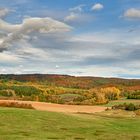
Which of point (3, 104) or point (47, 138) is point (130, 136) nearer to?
point (47, 138)

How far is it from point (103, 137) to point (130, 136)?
90.2 inches

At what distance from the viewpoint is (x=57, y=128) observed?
31969mm

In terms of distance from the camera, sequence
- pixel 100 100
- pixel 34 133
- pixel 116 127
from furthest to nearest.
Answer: pixel 100 100
pixel 116 127
pixel 34 133

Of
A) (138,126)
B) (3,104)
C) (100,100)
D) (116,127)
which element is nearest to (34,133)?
(116,127)

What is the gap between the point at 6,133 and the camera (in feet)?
90.4

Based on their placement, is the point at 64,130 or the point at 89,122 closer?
the point at 64,130

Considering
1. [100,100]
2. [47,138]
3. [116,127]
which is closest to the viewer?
[47,138]

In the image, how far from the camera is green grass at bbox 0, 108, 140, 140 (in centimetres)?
2778

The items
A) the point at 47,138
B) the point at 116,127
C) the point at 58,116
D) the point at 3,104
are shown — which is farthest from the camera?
the point at 3,104

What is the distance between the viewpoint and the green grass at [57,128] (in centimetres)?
2778

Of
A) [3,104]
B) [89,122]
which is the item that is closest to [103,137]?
[89,122]

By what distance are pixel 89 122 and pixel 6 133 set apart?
464 inches

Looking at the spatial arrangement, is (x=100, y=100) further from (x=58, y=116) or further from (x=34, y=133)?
(x=34, y=133)

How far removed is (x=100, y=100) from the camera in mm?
107875
